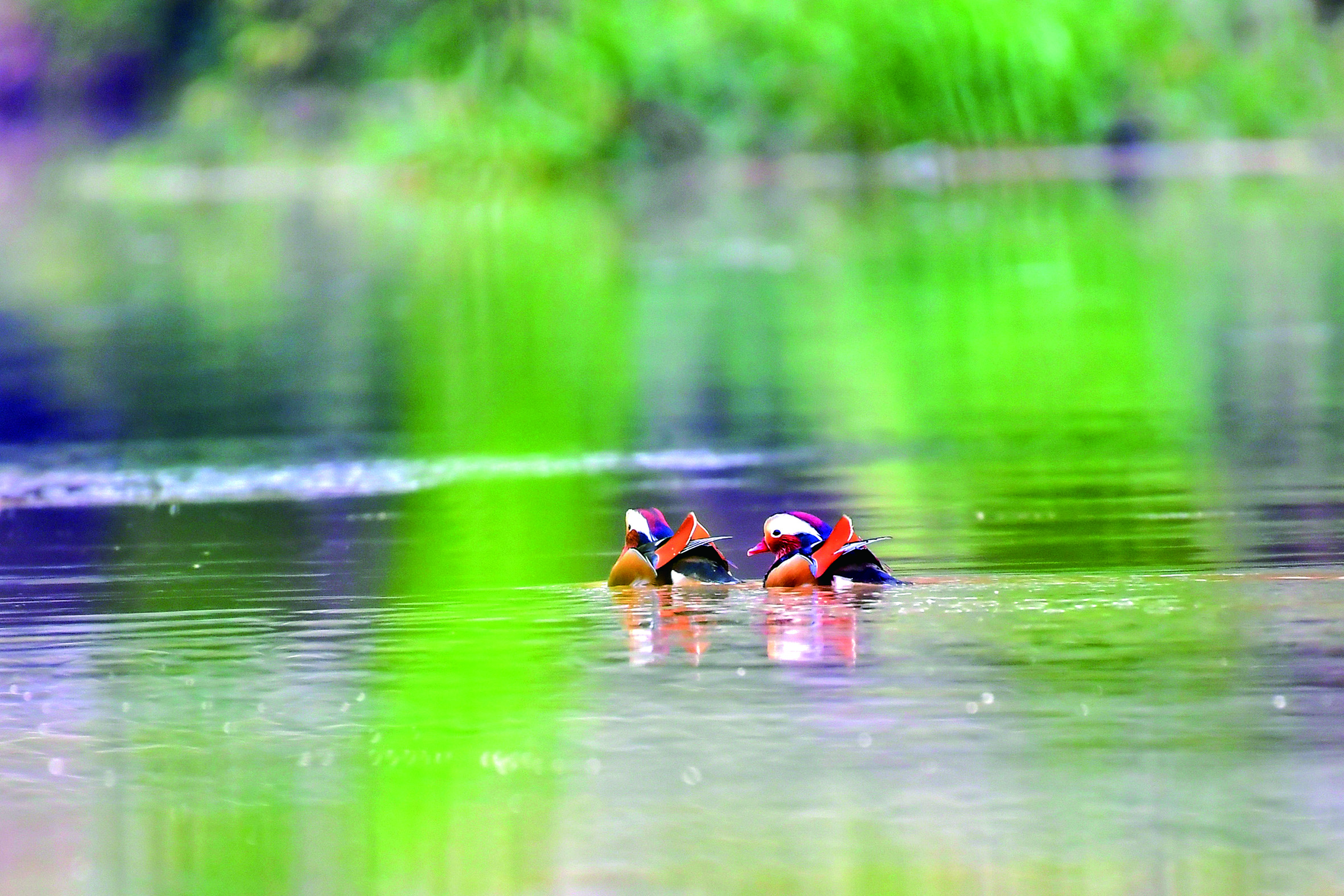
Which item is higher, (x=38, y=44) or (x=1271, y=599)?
(x=38, y=44)

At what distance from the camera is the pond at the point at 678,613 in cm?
598

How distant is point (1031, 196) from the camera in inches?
1748

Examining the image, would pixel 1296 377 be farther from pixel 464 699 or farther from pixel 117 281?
pixel 117 281

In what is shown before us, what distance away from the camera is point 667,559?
9.09 meters

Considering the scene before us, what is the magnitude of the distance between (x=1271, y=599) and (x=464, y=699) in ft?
8.75

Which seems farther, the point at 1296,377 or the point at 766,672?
the point at 1296,377

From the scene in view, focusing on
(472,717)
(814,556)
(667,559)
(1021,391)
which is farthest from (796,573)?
(1021,391)

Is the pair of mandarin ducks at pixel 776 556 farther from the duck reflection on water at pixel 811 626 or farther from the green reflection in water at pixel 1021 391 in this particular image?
the green reflection in water at pixel 1021 391

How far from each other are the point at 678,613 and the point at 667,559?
41 centimetres

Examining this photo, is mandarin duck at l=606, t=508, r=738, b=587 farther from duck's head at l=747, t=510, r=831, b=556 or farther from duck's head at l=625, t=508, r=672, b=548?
duck's head at l=747, t=510, r=831, b=556

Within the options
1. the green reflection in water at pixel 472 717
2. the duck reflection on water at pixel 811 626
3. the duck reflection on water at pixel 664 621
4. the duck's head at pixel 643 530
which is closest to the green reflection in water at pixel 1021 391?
the duck reflection on water at pixel 811 626

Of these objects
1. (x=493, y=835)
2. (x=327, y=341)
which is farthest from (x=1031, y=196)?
(x=493, y=835)

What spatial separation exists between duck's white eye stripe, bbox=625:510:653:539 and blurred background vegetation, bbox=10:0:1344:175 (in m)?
33.2

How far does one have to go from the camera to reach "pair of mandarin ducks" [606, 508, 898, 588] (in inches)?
348
